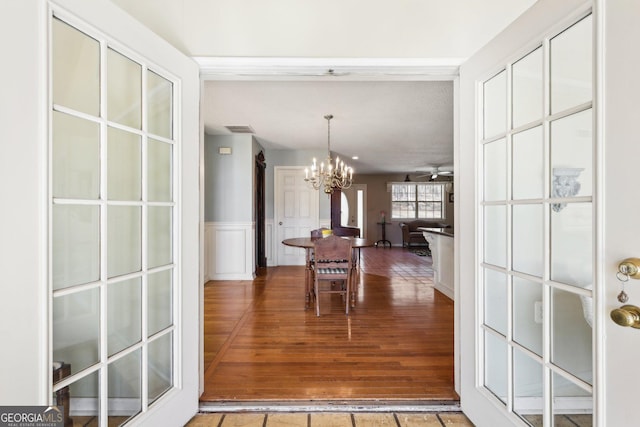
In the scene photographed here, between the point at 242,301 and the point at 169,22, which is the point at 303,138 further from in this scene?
the point at 169,22

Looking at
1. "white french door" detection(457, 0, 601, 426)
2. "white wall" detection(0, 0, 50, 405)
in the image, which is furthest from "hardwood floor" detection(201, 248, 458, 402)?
"white wall" detection(0, 0, 50, 405)

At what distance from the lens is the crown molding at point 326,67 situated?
1581 millimetres

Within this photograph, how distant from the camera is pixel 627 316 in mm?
749

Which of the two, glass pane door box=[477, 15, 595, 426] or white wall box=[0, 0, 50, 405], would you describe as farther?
glass pane door box=[477, 15, 595, 426]

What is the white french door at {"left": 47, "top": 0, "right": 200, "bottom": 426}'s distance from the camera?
101cm

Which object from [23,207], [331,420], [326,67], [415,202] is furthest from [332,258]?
[415,202]

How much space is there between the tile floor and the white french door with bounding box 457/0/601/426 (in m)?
0.16

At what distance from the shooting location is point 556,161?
1.04m

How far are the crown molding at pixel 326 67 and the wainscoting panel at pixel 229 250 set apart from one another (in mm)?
3368

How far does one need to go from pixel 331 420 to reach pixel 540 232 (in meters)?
1.35

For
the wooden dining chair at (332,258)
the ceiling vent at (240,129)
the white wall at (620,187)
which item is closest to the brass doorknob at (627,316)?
the white wall at (620,187)

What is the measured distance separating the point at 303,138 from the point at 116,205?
4.11 m

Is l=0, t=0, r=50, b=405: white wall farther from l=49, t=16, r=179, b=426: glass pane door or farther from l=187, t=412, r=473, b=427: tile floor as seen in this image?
l=187, t=412, r=473, b=427: tile floor

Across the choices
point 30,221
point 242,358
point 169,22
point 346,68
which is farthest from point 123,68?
point 242,358
